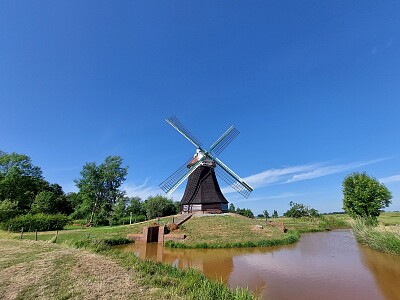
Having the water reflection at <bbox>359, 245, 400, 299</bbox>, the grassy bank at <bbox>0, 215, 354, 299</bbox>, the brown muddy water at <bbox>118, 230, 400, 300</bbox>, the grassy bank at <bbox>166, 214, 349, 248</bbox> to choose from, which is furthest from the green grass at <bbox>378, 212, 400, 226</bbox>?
the grassy bank at <bbox>0, 215, 354, 299</bbox>

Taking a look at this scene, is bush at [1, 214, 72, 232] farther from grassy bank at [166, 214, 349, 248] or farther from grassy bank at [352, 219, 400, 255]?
grassy bank at [352, 219, 400, 255]

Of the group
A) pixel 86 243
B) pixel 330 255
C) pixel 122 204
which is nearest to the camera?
pixel 86 243

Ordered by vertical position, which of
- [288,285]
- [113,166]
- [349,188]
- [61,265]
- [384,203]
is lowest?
[288,285]

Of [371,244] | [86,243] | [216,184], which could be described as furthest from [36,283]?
[216,184]

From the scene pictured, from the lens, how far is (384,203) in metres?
25.9

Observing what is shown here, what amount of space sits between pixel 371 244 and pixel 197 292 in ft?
57.1

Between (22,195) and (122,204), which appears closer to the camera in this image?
(22,195)

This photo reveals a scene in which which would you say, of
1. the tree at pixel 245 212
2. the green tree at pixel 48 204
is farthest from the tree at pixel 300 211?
the green tree at pixel 48 204

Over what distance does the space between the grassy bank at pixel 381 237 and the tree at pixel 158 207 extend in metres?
36.2

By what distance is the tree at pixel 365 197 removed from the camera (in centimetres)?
2592

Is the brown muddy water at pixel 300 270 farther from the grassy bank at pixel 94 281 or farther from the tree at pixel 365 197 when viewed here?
the tree at pixel 365 197

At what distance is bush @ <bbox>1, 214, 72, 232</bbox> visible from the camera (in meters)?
27.4

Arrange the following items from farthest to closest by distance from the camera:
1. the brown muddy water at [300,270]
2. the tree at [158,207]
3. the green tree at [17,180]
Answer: the tree at [158,207], the green tree at [17,180], the brown muddy water at [300,270]

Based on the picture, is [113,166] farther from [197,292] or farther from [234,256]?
[197,292]
